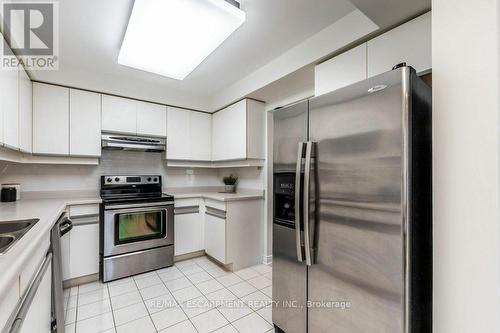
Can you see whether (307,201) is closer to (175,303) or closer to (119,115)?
(175,303)

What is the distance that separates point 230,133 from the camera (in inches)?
A: 125

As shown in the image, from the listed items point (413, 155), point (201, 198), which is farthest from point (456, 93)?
point (201, 198)

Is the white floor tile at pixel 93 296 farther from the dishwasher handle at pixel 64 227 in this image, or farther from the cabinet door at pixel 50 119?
the cabinet door at pixel 50 119

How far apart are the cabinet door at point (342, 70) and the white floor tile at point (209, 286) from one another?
2.15m

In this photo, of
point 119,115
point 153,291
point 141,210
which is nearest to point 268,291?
point 153,291

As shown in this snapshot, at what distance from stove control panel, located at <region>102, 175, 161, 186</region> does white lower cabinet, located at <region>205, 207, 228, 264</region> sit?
862 mm

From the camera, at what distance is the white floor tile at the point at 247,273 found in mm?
2711

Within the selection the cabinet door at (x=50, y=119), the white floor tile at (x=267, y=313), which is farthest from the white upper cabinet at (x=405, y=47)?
the cabinet door at (x=50, y=119)

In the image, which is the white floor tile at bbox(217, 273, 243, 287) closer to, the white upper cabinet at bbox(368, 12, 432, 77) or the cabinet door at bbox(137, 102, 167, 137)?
the cabinet door at bbox(137, 102, 167, 137)

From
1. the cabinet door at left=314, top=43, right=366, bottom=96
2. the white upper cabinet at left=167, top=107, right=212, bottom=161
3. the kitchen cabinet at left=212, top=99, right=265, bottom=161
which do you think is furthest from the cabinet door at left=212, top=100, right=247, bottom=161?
the cabinet door at left=314, top=43, right=366, bottom=96

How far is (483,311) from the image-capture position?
3.01 feet

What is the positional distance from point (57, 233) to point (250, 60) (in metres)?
2.20

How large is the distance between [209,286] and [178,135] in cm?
199

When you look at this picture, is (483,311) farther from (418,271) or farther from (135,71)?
(135,71)
